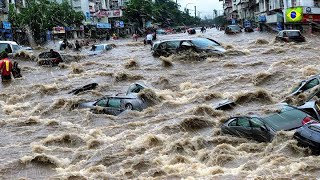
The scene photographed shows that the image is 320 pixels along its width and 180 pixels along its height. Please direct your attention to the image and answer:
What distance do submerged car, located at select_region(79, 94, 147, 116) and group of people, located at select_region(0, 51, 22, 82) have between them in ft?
24.3

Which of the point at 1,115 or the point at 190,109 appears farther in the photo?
the point at 1,115

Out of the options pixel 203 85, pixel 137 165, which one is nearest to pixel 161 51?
pixel 203 85

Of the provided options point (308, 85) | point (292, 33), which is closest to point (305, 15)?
point (292, 33)

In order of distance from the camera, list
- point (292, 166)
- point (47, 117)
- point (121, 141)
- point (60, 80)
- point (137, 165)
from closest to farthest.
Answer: point (292, 166) → point (137, 165) → point (121, 141) → point (47, 117) → point (60, 80)

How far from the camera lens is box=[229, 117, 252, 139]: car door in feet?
38.1

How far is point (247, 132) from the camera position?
1162 centimetres

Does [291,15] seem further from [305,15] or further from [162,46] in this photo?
[162,46]

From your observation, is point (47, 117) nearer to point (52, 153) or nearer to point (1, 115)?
point (1, 115)

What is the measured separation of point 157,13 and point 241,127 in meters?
103

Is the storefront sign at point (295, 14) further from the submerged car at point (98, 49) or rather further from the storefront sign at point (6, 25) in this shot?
the storefront sign at point (6, 25)

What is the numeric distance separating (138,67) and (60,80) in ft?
13.9

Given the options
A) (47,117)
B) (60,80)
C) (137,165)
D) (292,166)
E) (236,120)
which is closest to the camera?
(292,166)

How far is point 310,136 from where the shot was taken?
9.98 metres

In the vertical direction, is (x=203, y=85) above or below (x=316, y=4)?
below
